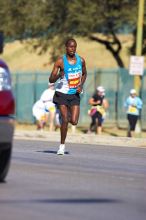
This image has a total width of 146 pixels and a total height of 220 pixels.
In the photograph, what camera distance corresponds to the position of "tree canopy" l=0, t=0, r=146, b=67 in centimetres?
3972

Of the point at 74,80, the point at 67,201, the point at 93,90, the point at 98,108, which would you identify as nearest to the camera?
the point at 67,201

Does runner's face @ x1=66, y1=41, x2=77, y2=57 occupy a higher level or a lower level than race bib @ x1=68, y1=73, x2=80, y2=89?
higher

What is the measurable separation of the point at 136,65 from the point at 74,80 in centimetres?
1292

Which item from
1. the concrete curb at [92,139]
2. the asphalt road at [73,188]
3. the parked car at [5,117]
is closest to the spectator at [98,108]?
the concrete curb at [92,139]

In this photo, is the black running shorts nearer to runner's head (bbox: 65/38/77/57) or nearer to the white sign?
runner's head (bbox: 65/38/77/57)

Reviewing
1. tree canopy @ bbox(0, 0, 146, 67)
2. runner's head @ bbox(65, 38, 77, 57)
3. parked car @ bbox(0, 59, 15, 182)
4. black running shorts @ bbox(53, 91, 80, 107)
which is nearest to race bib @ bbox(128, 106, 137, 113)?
tree canopy @ bbox(0, 0, 146, 67)

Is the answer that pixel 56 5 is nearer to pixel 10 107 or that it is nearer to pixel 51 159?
pixel 51 159

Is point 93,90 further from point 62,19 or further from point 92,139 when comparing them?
point 92,139

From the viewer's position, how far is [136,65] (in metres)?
28.9

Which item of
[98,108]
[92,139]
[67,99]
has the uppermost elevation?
[67,99]

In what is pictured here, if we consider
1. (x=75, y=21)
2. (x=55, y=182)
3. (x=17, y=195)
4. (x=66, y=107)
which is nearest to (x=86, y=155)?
(x=66, y=107)

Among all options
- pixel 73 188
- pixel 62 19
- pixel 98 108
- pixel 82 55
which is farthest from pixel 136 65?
pixel 82 55

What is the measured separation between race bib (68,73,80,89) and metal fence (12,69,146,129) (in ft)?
63.8

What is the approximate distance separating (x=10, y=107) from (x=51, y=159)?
188 inches
